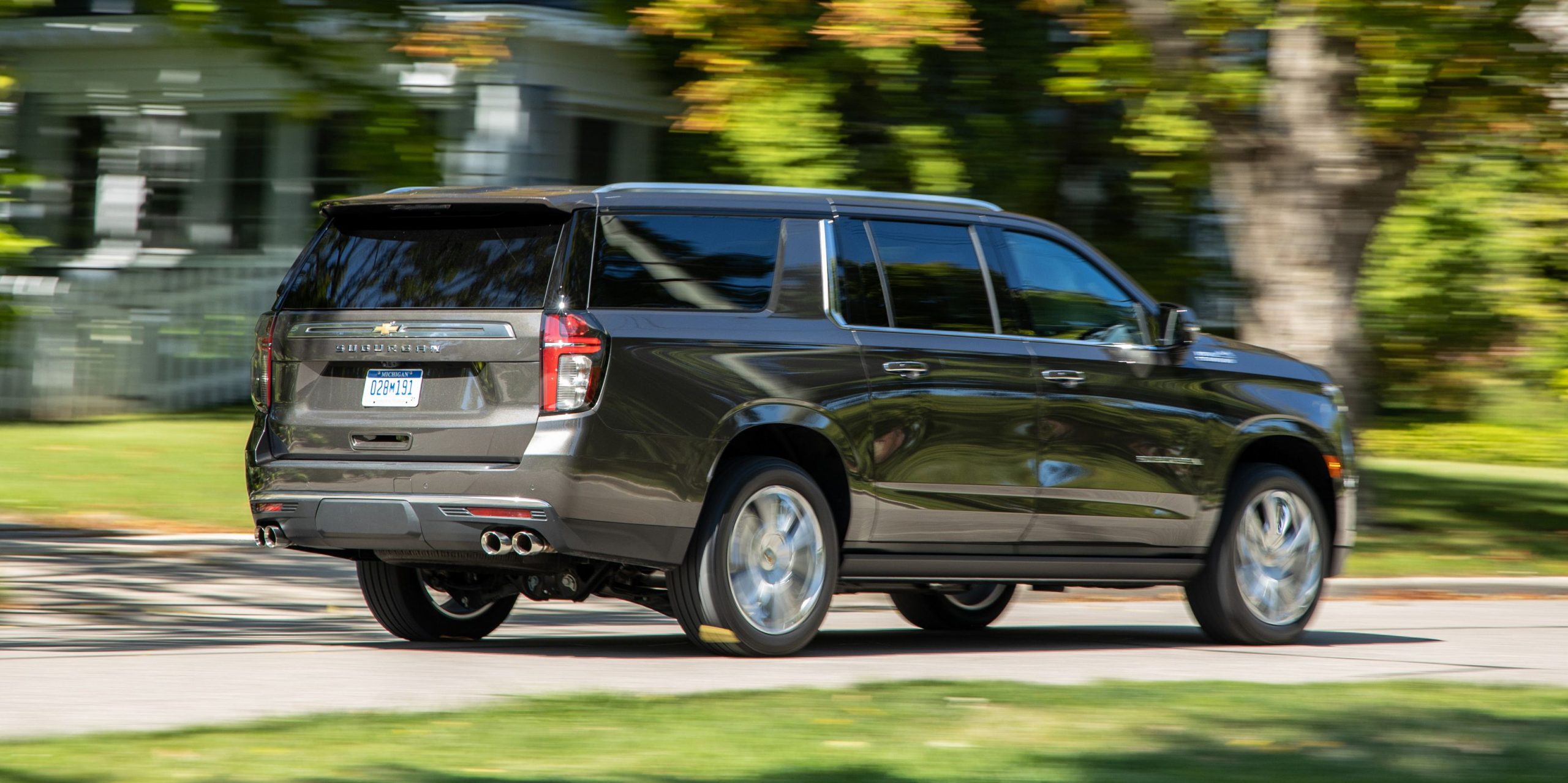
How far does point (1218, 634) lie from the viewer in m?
9.92

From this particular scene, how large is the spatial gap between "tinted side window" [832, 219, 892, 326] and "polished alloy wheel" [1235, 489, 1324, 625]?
2288mm

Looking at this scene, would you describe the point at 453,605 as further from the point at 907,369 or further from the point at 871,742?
the point at 871,742

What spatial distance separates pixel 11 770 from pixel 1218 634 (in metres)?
6.13

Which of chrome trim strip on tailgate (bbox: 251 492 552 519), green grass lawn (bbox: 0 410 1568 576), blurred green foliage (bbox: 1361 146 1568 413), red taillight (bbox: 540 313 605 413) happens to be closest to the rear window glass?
red taillight (bbox: 540 313 605 413)

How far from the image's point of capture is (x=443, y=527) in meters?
7.78

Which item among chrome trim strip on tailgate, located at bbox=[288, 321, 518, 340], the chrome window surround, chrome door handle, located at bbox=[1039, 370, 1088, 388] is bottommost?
chrome door handle, located at bbox=[1039, 370, 1088, 388]

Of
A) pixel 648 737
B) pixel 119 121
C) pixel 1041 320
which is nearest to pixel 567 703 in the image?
pixel 648 737

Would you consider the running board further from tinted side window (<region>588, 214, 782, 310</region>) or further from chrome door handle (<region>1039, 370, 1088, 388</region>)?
tinted side window (<region>588, 214, 782, 310</region>)

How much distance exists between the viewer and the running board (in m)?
8.73

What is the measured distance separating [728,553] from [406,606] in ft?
5.88

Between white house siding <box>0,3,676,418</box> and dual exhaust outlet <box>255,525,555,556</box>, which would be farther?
white house siding <box>0,3,676,418</box>

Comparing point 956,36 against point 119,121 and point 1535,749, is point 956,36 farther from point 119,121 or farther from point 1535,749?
point 119,121

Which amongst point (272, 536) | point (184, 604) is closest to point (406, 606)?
point (272, 536)

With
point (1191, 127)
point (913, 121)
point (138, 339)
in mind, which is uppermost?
point (1191, 127)
